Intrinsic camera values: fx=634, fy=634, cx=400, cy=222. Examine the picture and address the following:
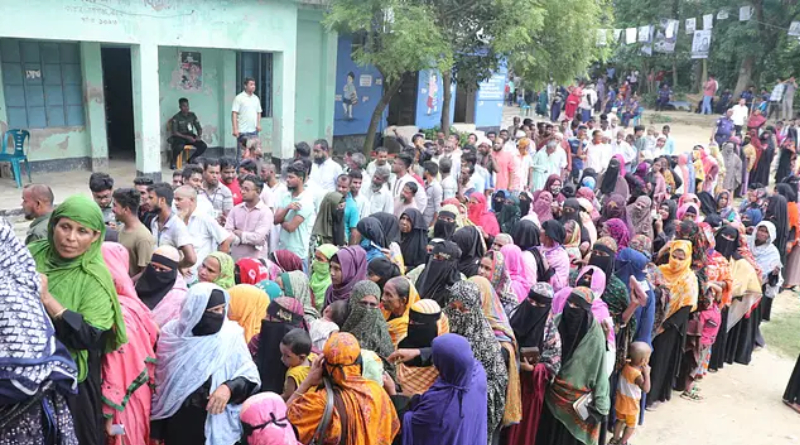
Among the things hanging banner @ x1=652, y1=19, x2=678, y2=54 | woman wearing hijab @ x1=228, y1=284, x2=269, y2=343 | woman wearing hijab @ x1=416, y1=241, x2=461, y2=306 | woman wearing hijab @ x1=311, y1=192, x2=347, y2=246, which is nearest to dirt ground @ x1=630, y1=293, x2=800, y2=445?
woman wearing hijab @ x1=416, y1=241, x2=461, y2=306

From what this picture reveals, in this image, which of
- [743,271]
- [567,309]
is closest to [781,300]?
[743,271]

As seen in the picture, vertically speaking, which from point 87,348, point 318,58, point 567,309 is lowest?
point 567,309

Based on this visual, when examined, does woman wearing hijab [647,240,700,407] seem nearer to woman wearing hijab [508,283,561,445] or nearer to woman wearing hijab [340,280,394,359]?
woman wearing hijab [508,283,561,445]

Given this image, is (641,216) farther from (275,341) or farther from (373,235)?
(275,341)

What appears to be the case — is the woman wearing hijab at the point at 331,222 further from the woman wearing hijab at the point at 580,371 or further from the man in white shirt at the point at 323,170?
the woman wearing hijab at the point at 580,371

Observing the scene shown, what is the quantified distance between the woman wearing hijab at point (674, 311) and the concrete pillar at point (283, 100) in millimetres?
8193

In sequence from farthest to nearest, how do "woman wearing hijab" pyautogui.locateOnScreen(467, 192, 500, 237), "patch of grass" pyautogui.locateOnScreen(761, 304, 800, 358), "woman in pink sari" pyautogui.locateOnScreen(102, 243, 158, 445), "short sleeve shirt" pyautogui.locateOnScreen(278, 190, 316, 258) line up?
1. "patch of grass" pyautogui.locateOnScreen(761, 304, 800, 358)
2. "woman wearing hijab" pyautogui.locateOnScreen(467, 192, 500, 237)
3. "short sleeve shirt" pyautogui.locateOnScreen(278, 190, 316, 258)
4. "woman in pink sari" pyautogui.locateOnScreen(102, 243, 158, 445)

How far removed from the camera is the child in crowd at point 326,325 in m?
3.67

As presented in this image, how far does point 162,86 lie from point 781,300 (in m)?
11.0

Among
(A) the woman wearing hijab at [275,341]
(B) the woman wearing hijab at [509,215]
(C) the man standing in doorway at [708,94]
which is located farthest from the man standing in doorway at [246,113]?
(C) the man standing in doorway at [708,94]

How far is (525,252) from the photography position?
5391 millimetres

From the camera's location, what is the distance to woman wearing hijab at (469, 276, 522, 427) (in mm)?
4016

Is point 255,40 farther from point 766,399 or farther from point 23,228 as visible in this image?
point 766,399

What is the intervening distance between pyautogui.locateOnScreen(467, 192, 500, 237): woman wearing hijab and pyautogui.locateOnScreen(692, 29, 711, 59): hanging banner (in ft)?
69.7
